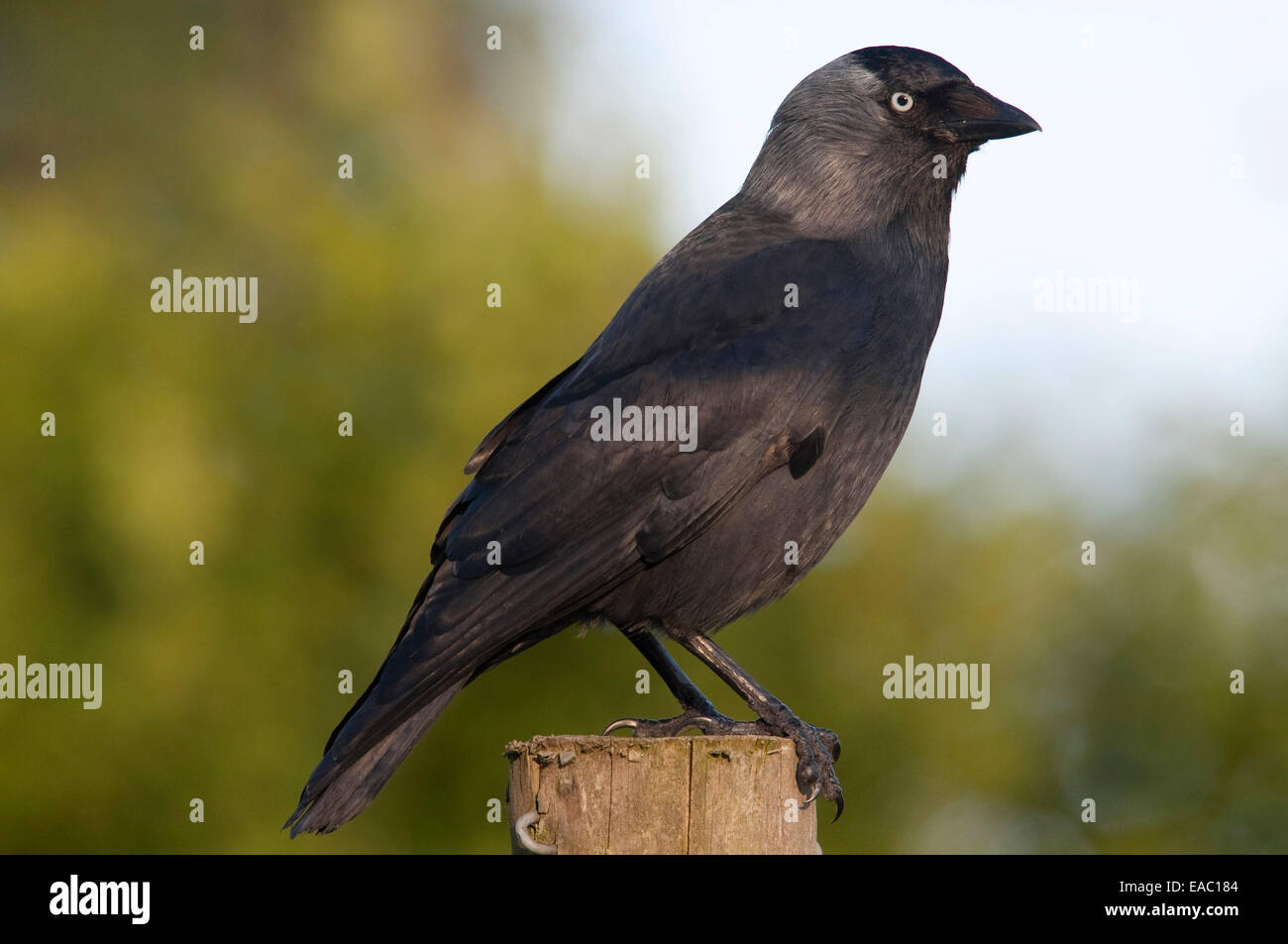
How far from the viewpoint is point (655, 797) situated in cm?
381

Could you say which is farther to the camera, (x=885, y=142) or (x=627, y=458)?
(x=885, y=142)

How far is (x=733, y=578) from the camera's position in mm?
4734

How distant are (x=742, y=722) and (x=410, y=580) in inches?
208

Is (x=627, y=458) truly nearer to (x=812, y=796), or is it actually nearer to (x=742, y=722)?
(x=742, y=722)

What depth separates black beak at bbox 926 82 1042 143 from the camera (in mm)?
5359

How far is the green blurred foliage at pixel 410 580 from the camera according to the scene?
30.0 feet

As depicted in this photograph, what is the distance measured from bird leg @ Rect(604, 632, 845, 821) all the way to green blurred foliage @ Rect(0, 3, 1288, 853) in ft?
12.6

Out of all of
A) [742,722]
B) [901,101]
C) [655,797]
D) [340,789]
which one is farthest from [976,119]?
[340,789]

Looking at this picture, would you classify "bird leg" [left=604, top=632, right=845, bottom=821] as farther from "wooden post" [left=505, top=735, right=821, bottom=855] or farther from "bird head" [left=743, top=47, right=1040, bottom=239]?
"bird head" [left=743, top=47, right=1040, bottom=239]

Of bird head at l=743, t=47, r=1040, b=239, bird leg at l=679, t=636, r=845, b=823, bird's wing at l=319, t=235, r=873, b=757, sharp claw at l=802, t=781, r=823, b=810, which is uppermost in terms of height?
bird head at l=743, t=47, r=1040, b=239

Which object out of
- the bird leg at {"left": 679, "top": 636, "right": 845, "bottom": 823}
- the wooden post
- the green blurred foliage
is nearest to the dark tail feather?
the wooden post

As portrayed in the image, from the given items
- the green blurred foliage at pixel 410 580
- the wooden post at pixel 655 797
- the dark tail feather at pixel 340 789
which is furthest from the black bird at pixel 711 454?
the green blurred foliage at pixel 410 580

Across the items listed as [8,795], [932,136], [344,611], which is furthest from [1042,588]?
[8,795]

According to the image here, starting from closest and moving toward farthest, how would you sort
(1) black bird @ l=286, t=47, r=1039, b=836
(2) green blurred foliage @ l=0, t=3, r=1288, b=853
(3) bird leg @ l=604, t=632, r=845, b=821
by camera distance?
(3) bird leg @ l=604, t=632, r=845, b=821, (1) black bird @ l=286, t=47, r=1039, b=836, (2) green blurred foliage @ l=0, t=3, r=1288, b=853
